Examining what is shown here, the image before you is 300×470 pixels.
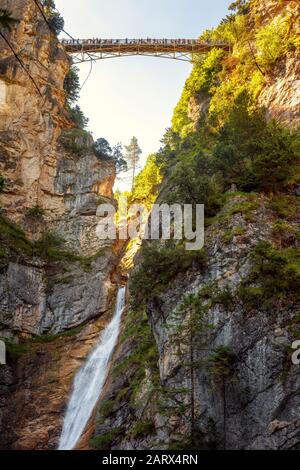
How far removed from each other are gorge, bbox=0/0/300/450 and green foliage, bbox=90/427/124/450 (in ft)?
0.29

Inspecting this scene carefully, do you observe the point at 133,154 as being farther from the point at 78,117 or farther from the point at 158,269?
the point at 158,269

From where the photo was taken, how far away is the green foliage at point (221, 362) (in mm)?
14961

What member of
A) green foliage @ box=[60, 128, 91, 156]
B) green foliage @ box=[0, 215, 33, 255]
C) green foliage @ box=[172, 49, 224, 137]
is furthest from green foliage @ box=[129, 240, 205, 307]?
green foliage @ box=[172, 49, 224, 137]

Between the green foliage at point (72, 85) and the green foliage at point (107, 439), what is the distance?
33585 mm

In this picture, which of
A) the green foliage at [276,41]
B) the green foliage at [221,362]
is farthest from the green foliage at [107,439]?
the green foliage at [276,41]

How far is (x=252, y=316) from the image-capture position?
15938 millimetres

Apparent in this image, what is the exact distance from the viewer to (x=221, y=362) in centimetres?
1506

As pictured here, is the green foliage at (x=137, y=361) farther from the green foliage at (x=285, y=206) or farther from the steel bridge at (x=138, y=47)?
the steel bridge at (x=138, y=47)

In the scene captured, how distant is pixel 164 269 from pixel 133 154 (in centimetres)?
4255

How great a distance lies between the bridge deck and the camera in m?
45.4

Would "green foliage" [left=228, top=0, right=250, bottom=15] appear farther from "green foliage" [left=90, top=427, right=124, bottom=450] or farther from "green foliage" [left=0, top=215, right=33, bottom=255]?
"green foliage" [left=90, top=427, right=124, bottom=450]

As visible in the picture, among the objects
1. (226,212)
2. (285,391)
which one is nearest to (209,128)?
(226,212)

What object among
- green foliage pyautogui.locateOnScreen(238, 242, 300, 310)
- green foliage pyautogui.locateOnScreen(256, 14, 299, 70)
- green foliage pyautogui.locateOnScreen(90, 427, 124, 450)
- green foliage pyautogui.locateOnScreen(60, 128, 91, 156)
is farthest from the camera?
green foliage pyautogui.locateOnScreen(60, 128, 91, 156)

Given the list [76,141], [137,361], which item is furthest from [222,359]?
[76,141]
